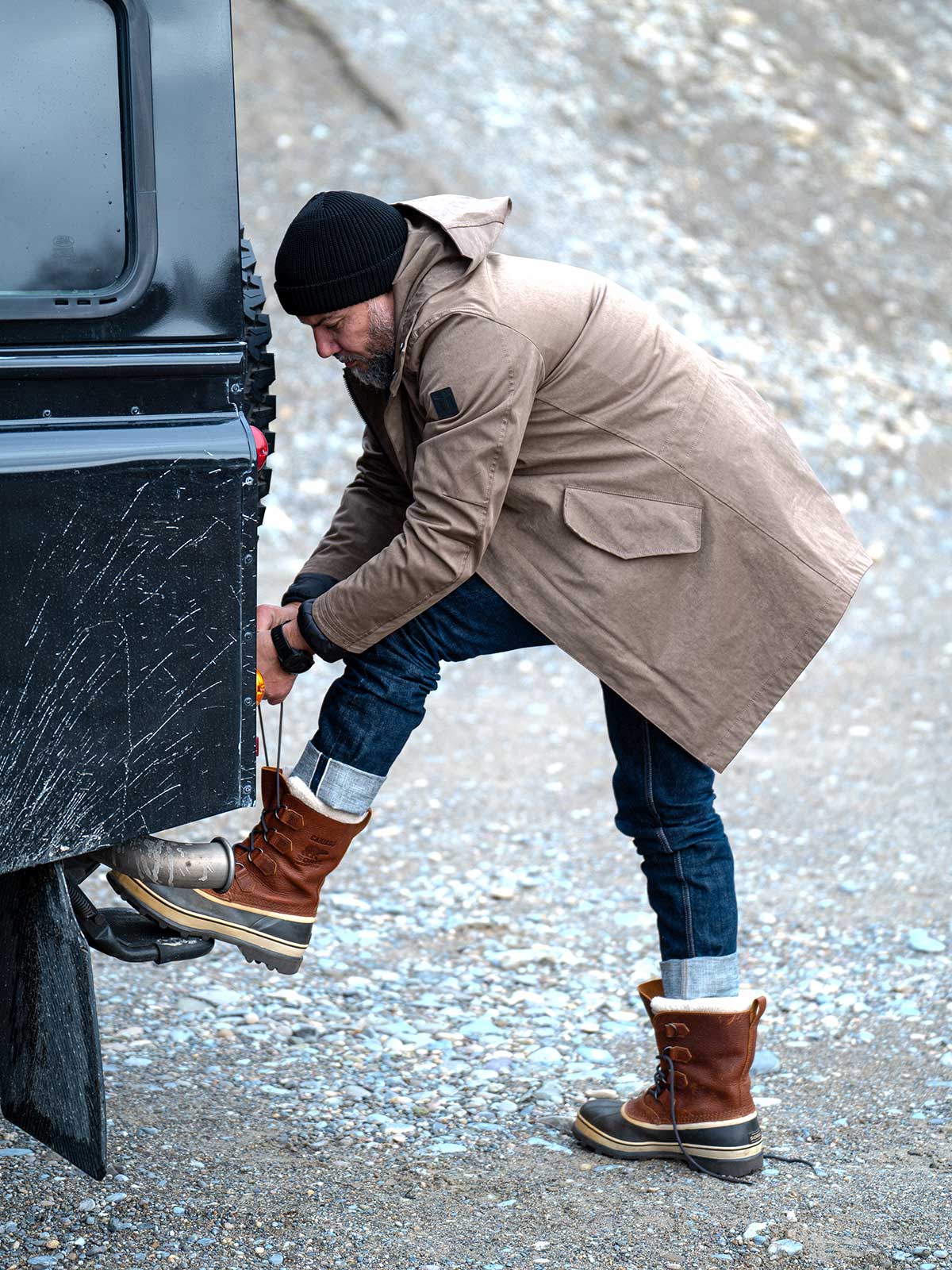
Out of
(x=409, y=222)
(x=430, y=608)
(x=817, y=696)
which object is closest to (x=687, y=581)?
(x=430, y=608)

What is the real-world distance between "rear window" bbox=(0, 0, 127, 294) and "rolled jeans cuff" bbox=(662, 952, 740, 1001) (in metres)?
1.79

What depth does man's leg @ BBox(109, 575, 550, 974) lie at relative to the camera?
2766 millimetres

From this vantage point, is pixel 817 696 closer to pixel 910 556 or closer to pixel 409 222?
pixel 910 556

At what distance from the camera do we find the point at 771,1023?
12.3ft

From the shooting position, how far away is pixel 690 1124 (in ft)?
9.86

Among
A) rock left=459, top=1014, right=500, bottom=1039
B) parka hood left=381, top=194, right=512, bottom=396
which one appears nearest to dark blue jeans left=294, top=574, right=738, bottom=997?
parka hood left=381, top=194, right=512, bottom=396

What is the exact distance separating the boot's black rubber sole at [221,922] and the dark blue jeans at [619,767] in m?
0.26

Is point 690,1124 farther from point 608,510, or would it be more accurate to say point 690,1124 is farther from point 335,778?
point 608,510

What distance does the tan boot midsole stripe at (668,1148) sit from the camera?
2967 millimetres

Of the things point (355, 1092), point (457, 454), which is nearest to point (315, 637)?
point (457, 454)

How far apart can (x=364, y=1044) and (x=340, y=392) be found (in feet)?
18.4

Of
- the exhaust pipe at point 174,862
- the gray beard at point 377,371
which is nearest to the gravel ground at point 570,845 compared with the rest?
the exhaust pipe at point 174,862

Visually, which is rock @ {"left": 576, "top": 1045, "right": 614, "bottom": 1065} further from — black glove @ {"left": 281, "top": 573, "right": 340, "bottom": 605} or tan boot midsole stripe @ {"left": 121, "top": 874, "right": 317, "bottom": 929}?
black glove @ {"left": 281, "top": 573, "right": 340, "bottom": 605}

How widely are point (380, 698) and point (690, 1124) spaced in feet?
3.71
